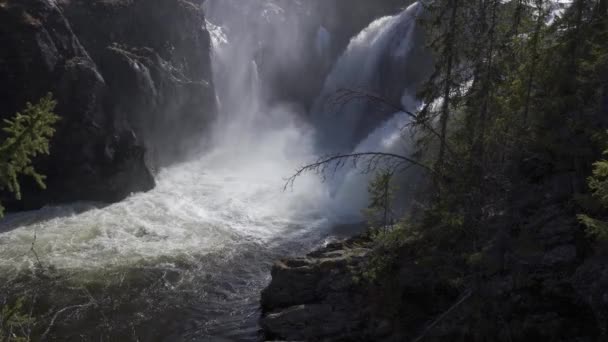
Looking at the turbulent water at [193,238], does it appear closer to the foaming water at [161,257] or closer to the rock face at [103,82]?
the foaming water at [161,257]

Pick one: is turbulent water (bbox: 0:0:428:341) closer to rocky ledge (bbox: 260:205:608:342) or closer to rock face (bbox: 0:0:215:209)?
rock face (bbox: 0:0:215:209)

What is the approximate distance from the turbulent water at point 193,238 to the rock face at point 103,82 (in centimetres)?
167

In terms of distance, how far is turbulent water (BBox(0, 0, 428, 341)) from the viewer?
45.3 ft

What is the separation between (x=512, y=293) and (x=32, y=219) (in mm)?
19717

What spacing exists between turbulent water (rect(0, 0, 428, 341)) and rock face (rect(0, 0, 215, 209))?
5.47 ft

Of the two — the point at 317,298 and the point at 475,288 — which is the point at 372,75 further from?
the point at 475,288

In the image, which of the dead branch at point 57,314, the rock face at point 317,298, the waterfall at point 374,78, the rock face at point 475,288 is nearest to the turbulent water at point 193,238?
the dead branch at point 57,314

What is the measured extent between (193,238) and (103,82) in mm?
10306

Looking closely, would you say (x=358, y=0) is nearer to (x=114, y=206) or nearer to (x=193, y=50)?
(x=193, y=50)

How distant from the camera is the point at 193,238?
20.1 m

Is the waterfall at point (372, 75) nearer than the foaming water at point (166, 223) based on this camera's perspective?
No

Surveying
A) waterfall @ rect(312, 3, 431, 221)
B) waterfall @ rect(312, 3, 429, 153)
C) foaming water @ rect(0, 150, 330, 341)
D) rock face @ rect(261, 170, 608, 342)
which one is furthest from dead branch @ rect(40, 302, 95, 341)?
waterfall @ rect(312, 3, 429, 153)

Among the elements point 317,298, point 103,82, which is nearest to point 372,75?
point 103,82

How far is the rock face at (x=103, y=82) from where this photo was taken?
21.7m
